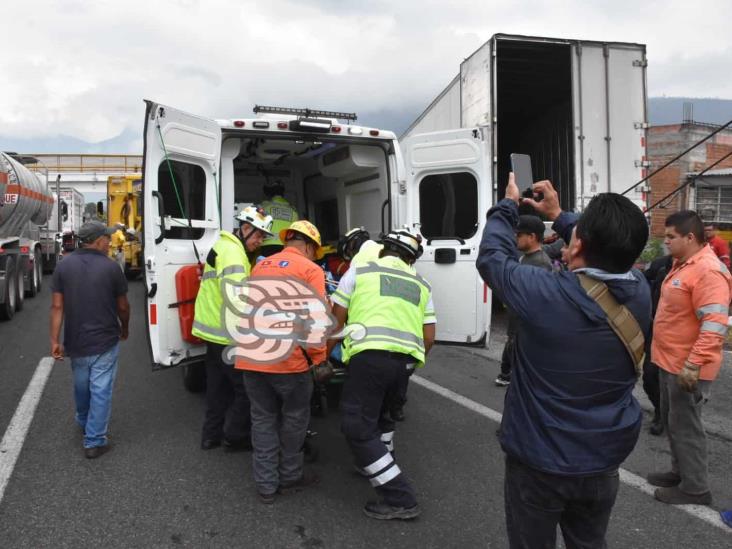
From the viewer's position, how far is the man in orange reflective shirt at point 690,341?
3.25 metres

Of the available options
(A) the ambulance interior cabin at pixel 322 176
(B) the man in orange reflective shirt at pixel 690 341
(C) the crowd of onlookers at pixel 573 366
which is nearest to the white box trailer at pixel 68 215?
(A) the ambulance interior cabin at pixel 322 176

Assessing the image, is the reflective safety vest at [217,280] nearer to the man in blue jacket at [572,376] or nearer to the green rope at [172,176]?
the green rope at [172,176]

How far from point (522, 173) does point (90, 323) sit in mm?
3228

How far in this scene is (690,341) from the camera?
11.3 ft

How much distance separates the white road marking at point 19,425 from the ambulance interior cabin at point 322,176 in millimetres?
2600

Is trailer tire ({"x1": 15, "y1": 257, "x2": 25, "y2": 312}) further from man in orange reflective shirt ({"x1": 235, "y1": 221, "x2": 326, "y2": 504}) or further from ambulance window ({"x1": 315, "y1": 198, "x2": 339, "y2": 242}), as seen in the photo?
man in orange reflective shirt ({"x1": 235, "y1": 221, "x2": 326, "y2": 504})

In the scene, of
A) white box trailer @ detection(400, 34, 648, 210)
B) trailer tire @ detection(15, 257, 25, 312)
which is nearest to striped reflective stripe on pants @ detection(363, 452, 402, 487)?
white box trailer @ detection(400, 34, 648, 210)

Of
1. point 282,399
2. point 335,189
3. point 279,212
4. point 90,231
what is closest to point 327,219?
point 335,189

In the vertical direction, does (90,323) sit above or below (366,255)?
below

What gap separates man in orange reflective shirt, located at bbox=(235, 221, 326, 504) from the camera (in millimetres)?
3455

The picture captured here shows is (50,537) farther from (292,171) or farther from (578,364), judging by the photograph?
(292,171)

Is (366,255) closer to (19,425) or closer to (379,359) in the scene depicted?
(379,359)

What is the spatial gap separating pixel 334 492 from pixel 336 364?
1.06m

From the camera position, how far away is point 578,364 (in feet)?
6.07
